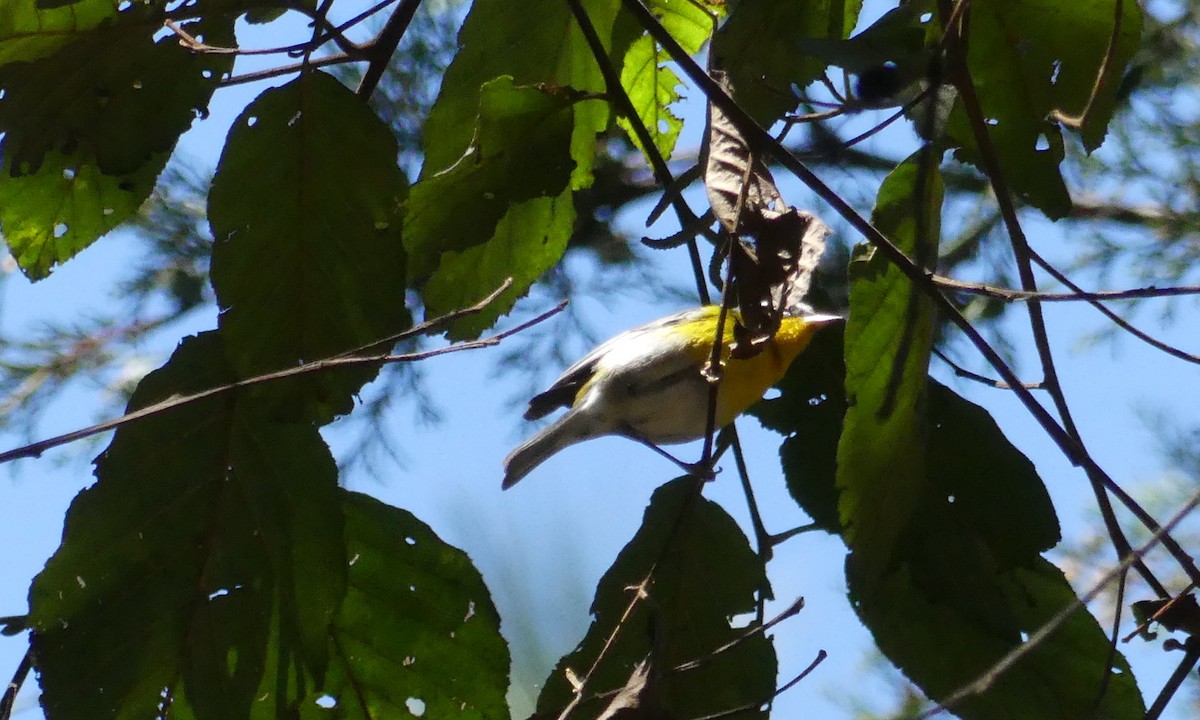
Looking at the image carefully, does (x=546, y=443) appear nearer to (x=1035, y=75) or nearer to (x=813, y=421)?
(x=813, y=421)

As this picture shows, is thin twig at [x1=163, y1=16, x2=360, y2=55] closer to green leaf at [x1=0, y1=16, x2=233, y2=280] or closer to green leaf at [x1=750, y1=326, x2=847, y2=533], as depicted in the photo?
green leaf at [x1=0, y1=16, x2=233, y2=280]

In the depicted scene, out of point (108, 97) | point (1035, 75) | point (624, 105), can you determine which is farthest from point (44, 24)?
point (1035, 75)

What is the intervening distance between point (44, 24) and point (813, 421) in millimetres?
901

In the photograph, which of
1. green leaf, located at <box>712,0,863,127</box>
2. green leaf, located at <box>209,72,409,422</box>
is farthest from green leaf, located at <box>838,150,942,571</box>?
green leaf, located at <box>209,72,409,422</box>

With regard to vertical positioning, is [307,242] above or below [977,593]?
above

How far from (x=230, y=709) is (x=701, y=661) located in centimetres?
40

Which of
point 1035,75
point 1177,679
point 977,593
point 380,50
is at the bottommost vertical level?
point 1177,679

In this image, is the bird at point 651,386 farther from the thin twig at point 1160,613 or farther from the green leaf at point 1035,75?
the thin twig at point 1160,613

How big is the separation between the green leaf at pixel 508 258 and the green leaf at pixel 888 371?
1.33 ft

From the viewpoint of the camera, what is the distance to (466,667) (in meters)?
1.17

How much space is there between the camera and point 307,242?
118 centimetres

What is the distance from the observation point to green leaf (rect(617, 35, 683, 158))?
60.8 inches

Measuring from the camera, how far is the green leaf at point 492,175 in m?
1.17

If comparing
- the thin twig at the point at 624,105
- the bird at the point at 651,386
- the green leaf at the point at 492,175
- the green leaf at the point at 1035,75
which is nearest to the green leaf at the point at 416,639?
the green leaf at the point at 492,175
